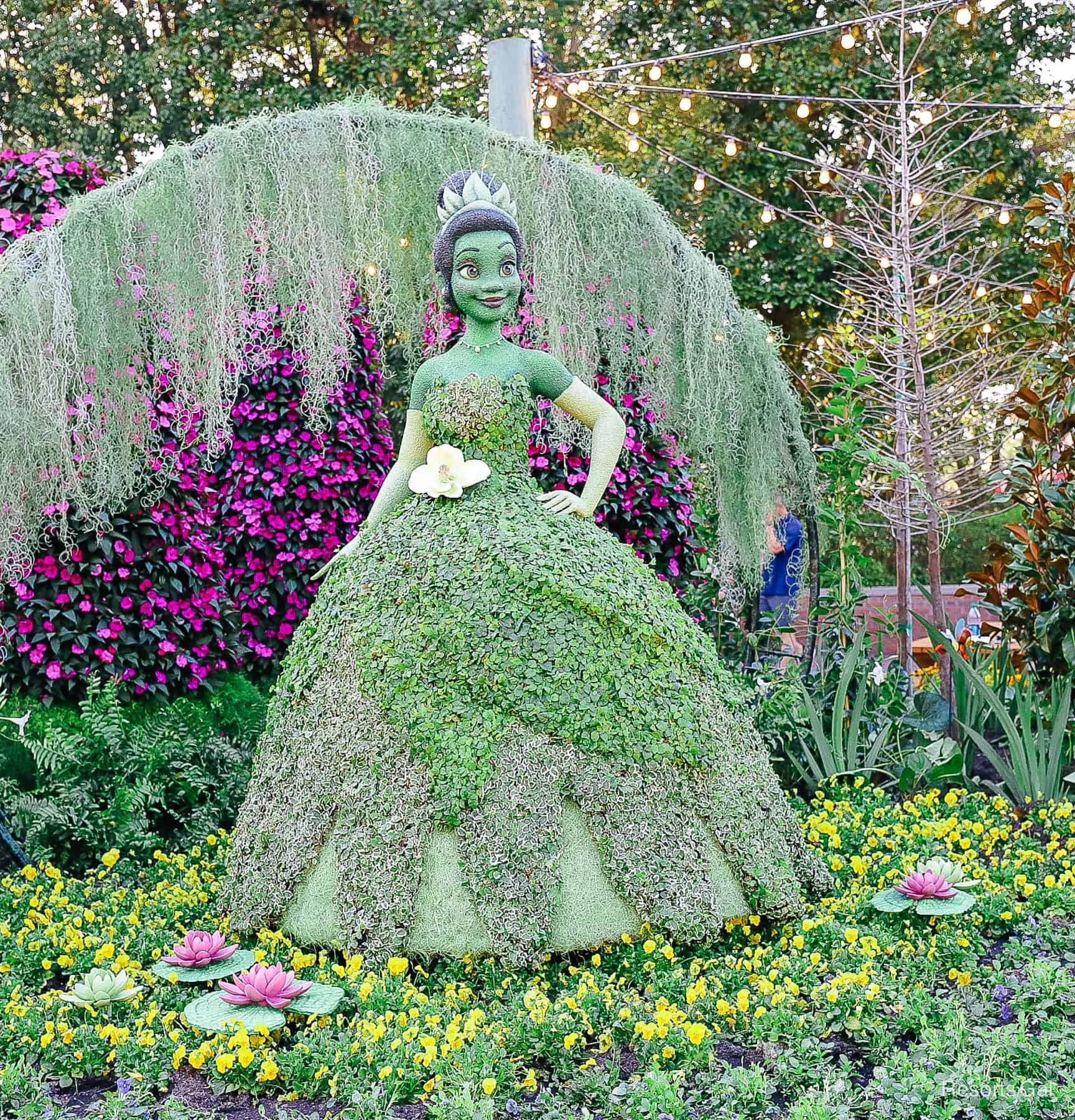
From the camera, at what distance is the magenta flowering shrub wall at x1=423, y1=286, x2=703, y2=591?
208 inches

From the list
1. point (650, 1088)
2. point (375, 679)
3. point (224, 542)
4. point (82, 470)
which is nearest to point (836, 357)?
point (224, 542)

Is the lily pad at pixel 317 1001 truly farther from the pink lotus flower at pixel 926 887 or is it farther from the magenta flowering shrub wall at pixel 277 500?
the magenta flowering shrub wall at pixel 277 500

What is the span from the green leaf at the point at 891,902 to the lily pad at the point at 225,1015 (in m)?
1.56

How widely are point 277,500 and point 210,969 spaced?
2964 millimetres

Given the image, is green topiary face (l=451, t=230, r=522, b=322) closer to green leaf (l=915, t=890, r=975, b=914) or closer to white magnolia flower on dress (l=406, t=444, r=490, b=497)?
white magnolia flower on dress (l=406, t=444, r=490, b=497)

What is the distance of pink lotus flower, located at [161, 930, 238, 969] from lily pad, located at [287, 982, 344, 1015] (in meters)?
0.29

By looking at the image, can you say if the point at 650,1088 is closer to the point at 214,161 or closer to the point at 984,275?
the point at 214,161

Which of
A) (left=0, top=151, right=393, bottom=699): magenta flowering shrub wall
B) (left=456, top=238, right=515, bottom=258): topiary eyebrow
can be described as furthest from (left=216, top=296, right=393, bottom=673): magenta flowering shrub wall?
(left=456, top=238, right=515, bottom=258): topiary eyebrow

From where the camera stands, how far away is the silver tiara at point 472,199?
133 inches

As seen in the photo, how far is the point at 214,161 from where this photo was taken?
464 centimetres

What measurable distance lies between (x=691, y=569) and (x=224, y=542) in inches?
86.9

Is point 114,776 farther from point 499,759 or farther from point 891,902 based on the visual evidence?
point 891,902

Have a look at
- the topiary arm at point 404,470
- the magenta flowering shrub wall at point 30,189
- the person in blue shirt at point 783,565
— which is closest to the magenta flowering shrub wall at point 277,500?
the magenta flowering shrub wall at point 30,189

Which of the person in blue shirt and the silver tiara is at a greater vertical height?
the silver tiara
